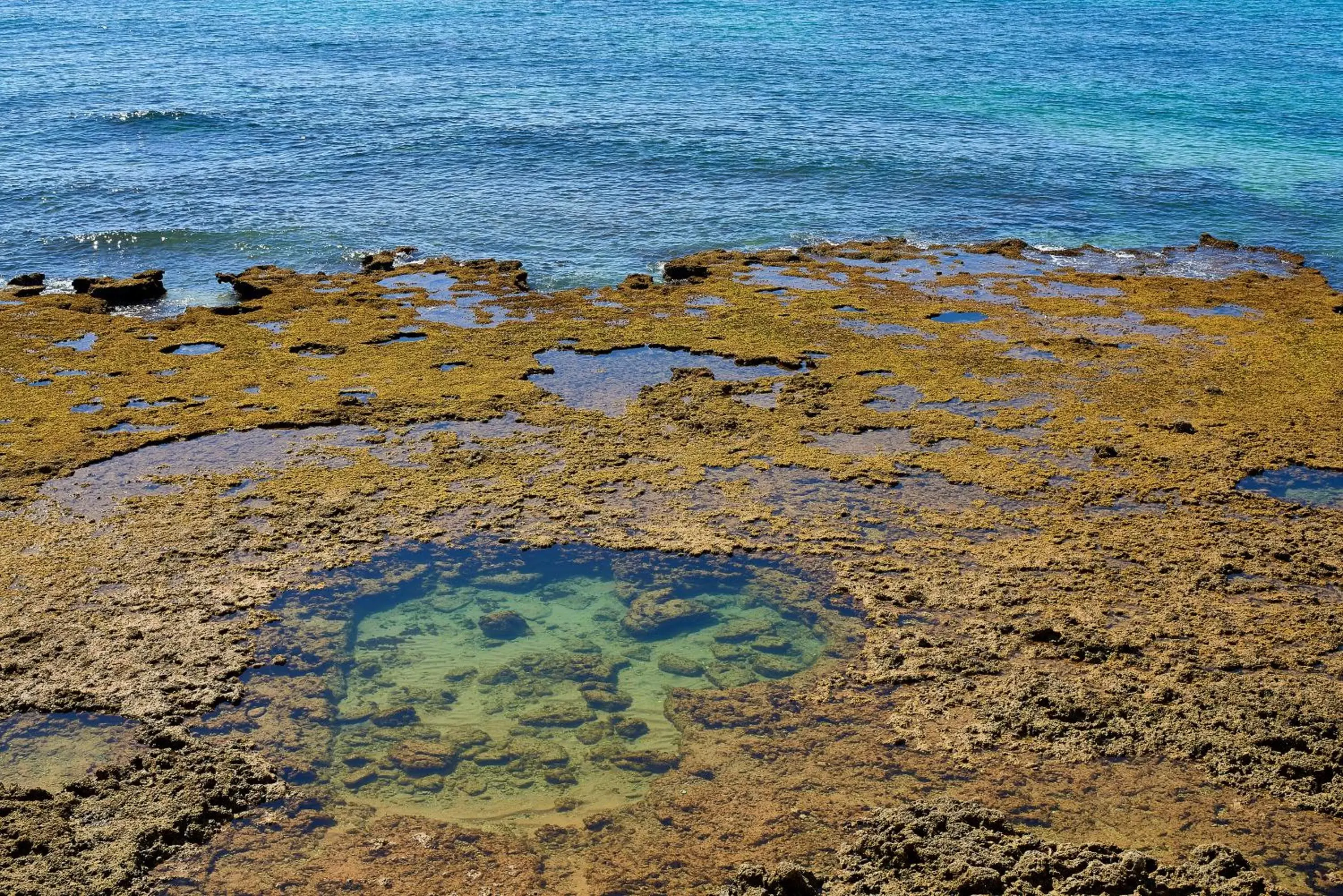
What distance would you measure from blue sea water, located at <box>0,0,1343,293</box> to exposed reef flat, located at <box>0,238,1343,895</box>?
22.7ft

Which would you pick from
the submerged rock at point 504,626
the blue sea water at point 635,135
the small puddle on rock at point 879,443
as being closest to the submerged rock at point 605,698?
the submerged rock at point 504,626

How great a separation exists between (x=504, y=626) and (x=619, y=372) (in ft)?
22.4

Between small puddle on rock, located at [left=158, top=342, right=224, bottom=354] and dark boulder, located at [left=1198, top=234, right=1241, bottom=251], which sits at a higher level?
dark boulder, located at [left=1198, top=234, right=1241, bottom=251]

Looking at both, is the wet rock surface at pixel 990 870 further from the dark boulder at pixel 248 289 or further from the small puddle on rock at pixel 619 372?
the dark boulder at pixel 248 289

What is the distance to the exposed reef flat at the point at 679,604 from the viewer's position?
8664mm

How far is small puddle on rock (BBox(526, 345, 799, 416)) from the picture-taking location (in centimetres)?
1650

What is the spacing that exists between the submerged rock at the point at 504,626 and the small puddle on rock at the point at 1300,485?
8770 millimetres

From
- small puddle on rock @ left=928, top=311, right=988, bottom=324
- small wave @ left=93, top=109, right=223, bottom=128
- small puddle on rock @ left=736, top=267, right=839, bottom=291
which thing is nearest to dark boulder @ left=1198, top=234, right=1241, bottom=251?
small puddle on rock @ left=928, top=311, right=988, bottom=324

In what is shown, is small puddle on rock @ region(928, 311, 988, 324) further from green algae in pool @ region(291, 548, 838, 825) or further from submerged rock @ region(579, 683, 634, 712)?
submerged rock @ region(579, 683, 634, 712)

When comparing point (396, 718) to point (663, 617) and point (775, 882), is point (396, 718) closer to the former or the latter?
point (663, 617)

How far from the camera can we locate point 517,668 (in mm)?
10844

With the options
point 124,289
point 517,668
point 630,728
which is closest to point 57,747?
point 517,668

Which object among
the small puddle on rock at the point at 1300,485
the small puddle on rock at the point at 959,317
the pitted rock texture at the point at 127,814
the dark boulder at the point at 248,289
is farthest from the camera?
the dark boulder at the point at 248,289

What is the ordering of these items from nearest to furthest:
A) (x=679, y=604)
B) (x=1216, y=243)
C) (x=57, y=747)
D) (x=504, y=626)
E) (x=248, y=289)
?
(x=57, y=747), (x=504, y=626), (x=679, y=604), (x=248, y=289), (x=1216, y=243)
